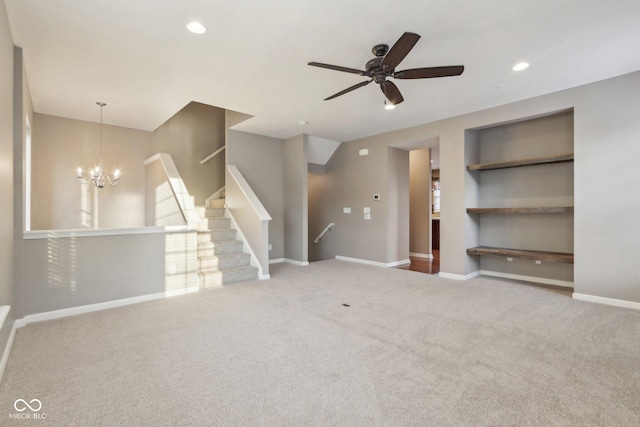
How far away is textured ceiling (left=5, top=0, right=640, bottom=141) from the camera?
240 cm

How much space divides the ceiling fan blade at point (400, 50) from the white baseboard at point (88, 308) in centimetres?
391

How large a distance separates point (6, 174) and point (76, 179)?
3687mm

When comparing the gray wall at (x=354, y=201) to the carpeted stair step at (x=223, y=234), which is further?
the gray wall at (x=354, y=201)

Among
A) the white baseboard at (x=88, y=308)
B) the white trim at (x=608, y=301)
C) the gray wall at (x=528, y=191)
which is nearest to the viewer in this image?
the white baseboard at (x=88, y=308)

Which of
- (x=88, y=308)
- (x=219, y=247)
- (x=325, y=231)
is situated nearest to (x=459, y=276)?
(x=325, y=231)

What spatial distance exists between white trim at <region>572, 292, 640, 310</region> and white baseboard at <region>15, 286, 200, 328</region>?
5349mm

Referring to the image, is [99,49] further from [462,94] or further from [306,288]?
[462,94]

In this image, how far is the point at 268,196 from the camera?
6465 mm

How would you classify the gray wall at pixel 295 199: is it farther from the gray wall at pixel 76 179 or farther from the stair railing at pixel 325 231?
the gray wall at pixel 76 179

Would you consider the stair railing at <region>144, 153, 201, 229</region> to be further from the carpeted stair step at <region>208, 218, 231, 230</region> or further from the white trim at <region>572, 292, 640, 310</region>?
the white trim at <region>572, 292, 640, 310</region>

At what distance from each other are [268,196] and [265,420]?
507cm

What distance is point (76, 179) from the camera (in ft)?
18.6

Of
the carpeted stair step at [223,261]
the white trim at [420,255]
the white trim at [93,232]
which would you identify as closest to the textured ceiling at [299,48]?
the white trim at [93,232]

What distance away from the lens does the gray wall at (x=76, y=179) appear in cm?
533
